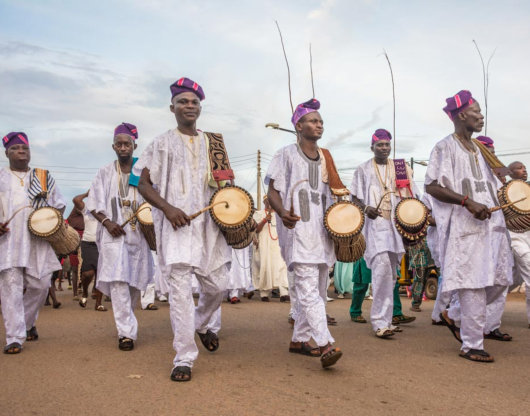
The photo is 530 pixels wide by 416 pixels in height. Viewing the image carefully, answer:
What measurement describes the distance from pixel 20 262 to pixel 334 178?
3.43 m

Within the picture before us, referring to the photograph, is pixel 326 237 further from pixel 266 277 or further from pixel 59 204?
pixel 266 277

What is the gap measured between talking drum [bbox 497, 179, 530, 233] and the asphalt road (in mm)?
1322

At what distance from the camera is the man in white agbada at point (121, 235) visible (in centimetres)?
655

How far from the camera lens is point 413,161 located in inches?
1505

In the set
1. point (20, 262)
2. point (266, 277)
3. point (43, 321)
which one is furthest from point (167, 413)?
point (266, 277)

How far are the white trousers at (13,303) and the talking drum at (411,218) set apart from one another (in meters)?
4.39

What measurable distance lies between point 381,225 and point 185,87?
3293 millimetres

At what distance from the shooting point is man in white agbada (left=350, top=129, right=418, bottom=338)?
23.8ft

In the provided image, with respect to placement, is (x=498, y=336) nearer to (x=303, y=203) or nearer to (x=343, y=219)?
(x=343, y=219)

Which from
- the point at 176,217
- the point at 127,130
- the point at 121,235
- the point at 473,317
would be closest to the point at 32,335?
the point at 121,235

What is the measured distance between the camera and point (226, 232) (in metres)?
5.31

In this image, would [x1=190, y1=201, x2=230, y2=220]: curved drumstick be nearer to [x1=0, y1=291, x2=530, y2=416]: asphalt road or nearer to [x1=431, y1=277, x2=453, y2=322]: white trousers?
[x1=0, y1=291, x2=530, y2=416]: asphalt road

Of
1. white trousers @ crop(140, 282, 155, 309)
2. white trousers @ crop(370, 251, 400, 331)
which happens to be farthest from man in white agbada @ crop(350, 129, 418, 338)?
white trousers @ crop(140, 282, 155, 309)

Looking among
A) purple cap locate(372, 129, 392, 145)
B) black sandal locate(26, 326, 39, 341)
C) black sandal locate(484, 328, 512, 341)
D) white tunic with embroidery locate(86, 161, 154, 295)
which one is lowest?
black sandal locate(484, 328, 512, 341)
